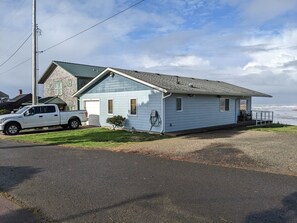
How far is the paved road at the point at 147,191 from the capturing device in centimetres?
516

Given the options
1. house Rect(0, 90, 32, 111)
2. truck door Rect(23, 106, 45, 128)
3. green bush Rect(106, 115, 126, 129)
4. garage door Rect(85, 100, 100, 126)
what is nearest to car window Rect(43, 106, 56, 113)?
truck door Rect(23, 106, 45, 128)

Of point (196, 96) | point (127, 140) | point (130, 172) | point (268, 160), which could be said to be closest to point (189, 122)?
point (196, 96)

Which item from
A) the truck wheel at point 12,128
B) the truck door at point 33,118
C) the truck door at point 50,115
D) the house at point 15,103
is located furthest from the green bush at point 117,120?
the house at point 15,103

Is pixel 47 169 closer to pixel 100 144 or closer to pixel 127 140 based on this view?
pixel 100 144

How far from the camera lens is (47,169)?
29.4 feet

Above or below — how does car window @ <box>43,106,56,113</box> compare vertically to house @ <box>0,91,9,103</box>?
below

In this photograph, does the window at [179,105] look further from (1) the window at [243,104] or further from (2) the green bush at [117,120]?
(1) the window at [243,104]

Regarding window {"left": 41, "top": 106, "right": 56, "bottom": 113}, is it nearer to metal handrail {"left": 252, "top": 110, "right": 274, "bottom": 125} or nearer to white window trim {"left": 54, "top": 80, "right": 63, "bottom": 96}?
A: white window trim {"left": 54, "top": 80, "right": 63, "bottom": 96}

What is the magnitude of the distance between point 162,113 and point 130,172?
10.4 metres

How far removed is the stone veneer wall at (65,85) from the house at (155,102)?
6.12 m

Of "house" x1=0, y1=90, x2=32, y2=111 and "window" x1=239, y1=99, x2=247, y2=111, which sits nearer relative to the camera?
"window" x1=239, y1=99, x2=247, y2=111

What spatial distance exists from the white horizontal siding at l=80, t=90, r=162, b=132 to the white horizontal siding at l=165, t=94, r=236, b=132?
84 centimetres

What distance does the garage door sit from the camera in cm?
2408

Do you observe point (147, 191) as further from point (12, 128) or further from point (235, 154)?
point (12, 128)
